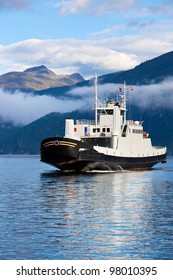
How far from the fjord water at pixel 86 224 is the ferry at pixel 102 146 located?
99.1 feet

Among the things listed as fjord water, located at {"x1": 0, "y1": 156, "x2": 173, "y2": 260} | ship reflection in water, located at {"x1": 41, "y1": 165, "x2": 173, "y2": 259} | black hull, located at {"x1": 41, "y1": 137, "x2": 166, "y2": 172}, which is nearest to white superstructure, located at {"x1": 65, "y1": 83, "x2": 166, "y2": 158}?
black hull, located at {"x1": 41, "y1": 137, "x2": 166, "y2": 172}

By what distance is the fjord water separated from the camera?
3525 centimetres

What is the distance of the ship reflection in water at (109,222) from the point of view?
35678mm

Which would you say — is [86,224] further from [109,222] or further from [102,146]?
[102,146]

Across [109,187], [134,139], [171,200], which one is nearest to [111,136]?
[134,139]

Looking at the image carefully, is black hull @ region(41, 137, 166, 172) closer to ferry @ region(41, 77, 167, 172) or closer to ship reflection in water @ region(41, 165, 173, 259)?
ferry @ region(41, 77, 167, 172)

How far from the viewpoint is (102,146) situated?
118 metres

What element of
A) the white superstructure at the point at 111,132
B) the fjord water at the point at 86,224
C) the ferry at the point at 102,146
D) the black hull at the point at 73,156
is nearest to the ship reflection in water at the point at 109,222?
the fjord water at the point at 86,224

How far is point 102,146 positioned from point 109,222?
71548 mm

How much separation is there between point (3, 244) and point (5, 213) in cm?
1416

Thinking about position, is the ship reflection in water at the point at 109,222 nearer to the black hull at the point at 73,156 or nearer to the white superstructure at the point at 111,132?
the black hull at the point at 73,156

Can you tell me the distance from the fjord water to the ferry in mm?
30192

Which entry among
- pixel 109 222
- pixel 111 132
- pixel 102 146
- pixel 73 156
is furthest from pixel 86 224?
pixel 102 146
